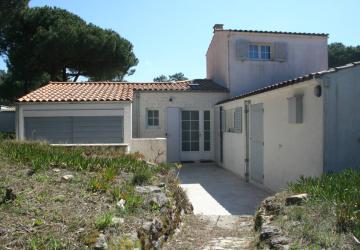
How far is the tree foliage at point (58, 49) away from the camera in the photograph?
964 inches

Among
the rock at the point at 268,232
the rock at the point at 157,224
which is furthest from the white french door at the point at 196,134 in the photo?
the rock at the point at 268,232

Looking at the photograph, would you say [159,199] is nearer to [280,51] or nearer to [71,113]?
[71,113]

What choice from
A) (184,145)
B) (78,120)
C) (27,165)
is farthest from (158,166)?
(184,145)

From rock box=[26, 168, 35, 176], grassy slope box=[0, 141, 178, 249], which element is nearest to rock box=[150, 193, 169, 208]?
grassy slope box=[0, 141, 178, 249]

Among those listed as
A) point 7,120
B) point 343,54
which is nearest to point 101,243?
point 7,120

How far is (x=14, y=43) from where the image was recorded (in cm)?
2622

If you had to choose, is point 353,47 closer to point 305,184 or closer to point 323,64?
point 323,64

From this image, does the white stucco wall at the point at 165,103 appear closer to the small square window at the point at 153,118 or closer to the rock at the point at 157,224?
the small square window at the point at 153,118

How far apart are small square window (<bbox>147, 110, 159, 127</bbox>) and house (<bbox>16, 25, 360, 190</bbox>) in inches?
1.8

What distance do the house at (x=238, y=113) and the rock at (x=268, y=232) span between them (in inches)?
125

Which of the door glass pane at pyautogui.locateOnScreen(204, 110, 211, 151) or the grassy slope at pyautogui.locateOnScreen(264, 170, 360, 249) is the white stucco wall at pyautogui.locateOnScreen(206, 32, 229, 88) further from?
the grassy slope at pyautogui.locateOnScreen(264, 170, 360, 249)

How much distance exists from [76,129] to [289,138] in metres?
8.03

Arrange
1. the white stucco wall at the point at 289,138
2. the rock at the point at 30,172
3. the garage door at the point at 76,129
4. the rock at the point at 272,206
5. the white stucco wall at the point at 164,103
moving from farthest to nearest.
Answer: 1. the white stucco wall at the point at 164,103
2. the garage door at the point at 76,129
3. the white stucco wall at the point at 289,138
4. the rock at the point at 30,172
5. the rock at the point at 272,206

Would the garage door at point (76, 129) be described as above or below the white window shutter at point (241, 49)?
below
